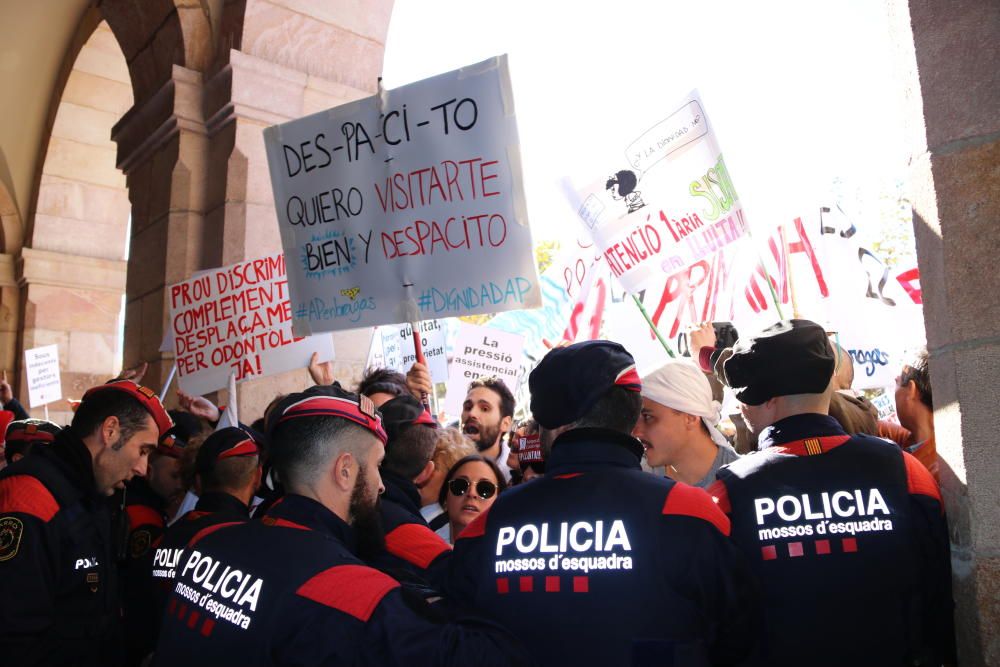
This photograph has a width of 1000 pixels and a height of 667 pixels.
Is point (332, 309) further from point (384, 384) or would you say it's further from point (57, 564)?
point (57, 564)

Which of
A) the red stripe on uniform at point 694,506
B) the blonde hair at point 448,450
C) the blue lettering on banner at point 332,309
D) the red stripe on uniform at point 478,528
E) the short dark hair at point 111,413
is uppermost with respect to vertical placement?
the blue lettering on banner at point 332,309

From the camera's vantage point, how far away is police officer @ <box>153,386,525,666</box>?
66.6 inches

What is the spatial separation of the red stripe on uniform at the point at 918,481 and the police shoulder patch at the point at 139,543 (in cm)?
304

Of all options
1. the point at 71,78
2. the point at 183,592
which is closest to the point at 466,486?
the point at 183,592

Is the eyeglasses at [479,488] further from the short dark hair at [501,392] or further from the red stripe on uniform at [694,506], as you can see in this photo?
the red stripe on uniform at [694,506]

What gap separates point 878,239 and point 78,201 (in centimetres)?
2147

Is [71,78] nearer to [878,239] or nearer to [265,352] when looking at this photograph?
[265,352]

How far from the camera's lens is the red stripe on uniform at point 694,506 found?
183cm

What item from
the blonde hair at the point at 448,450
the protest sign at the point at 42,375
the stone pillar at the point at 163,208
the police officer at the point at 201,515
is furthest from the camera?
the protest sign at the point at 42,375

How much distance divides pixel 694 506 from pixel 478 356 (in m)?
5.53

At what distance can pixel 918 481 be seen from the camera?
7.00 ft

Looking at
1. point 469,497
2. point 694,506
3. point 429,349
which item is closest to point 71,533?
point 469,497

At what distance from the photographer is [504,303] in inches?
150

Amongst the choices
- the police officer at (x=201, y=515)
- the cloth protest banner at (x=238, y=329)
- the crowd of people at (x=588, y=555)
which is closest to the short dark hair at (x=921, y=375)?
the crowd of people at (x=588, y=555)
